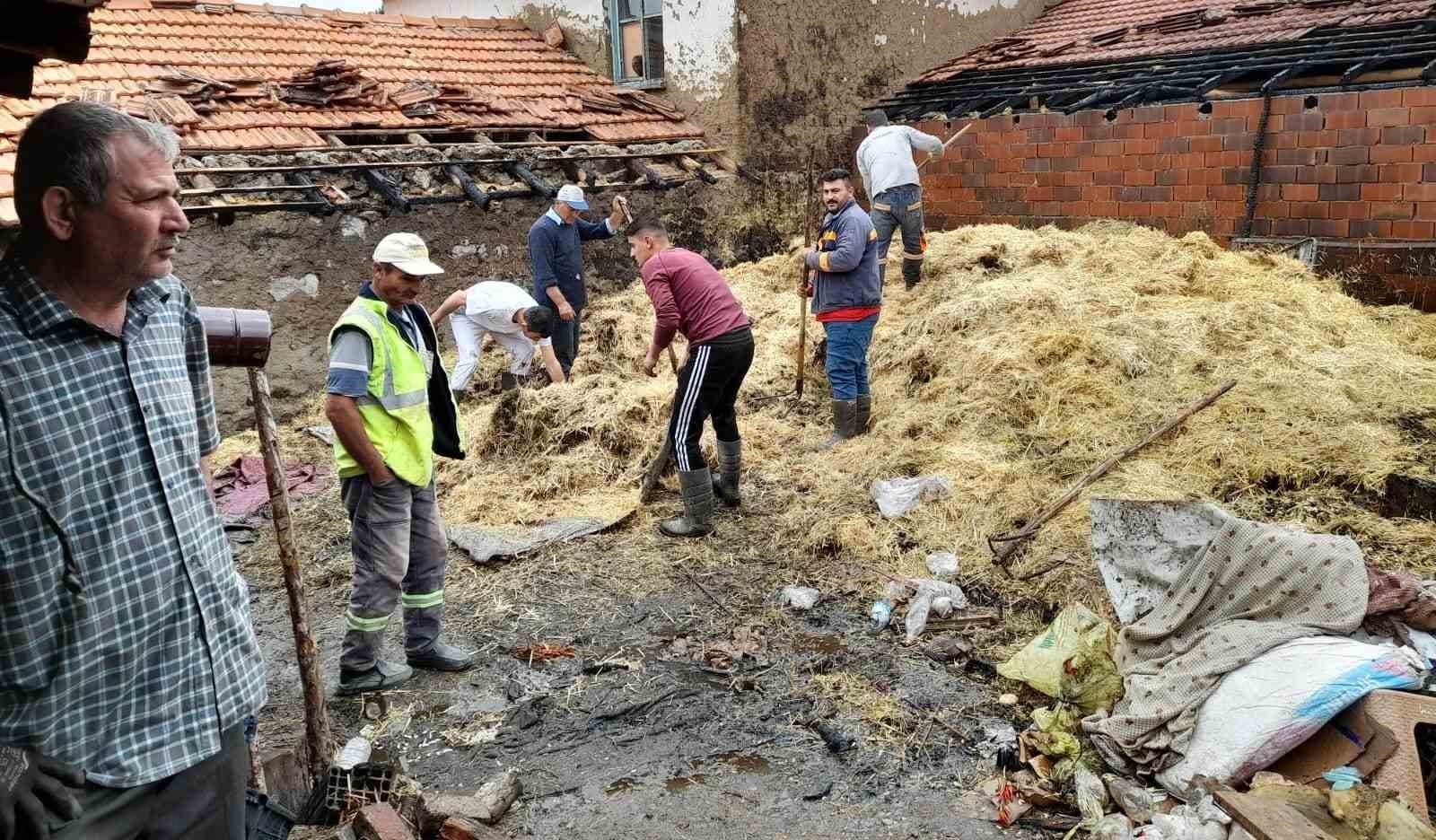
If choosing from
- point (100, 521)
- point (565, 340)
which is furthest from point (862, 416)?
point (100, 521)

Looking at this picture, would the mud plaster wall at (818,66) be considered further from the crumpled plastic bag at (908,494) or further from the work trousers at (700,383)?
the crumpled plastic bag at (908,494)

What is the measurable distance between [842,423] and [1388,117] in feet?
17.5

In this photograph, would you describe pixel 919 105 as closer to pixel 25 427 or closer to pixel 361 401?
pixel 361 401

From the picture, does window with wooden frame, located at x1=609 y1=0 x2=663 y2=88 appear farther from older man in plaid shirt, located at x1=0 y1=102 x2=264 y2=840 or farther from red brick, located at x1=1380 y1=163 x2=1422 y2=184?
older man in plaid shirt, located at x1=0 y1=102 x2=264 y2=840

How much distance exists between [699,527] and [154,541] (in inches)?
184

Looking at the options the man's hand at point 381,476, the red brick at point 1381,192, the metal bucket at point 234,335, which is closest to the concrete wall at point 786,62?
the red brick at point 1381,192

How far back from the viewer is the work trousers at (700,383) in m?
6.38

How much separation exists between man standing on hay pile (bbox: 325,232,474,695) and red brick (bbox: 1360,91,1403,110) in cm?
811

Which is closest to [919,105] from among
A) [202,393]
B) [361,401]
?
[361,401]

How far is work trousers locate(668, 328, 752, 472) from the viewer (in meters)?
6.38

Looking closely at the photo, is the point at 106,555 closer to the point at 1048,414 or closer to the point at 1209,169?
the point at 1048,414

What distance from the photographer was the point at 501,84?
13008 mm

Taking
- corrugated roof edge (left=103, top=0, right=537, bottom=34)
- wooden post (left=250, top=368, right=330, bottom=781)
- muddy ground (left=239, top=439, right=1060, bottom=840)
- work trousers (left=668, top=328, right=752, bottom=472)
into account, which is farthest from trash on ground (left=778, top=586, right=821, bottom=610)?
corrugated roof edge (left=103, top=0, right=537, bottom=34)

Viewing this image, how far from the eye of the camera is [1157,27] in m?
12.8
